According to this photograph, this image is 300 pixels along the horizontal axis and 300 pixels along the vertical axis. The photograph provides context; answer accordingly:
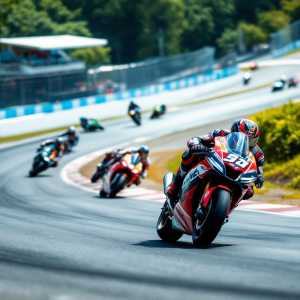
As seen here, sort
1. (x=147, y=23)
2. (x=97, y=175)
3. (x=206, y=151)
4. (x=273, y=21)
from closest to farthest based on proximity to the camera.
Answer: (x=206, y=151) < (x=97, y=175) < (x=147, y=23) < (x=273, y=21)

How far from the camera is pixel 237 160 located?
219 inches

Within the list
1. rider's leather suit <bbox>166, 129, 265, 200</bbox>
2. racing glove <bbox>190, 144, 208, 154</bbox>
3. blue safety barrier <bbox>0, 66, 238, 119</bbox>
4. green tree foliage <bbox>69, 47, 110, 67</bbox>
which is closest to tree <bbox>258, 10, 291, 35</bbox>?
green tree foliage <bbox>69, 47, 110, 67</bbox>

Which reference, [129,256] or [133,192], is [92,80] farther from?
Answer: [129,256]

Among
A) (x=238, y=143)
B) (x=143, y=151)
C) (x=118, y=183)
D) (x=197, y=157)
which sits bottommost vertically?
(x=118, y=183)

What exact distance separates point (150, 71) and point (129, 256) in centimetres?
3852

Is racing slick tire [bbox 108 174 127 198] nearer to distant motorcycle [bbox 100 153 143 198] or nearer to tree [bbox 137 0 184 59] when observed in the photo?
distant motorcycle [bbox 100 153 143 198]

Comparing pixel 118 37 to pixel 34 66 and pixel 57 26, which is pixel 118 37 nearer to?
pixel 57 26

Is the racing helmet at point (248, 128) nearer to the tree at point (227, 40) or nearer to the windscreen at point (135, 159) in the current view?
the windscreen at point (135, 159)

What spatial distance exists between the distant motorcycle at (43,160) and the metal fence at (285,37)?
5692 centimetres

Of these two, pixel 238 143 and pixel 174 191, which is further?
pixel 174 191

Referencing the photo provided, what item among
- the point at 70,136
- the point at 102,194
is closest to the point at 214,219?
the point at 102,194

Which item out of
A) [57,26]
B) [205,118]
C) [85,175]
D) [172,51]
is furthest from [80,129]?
[172,51]

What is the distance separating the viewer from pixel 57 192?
1393 centimetres

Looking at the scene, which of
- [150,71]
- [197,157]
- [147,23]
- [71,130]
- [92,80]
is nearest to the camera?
[197,157]
